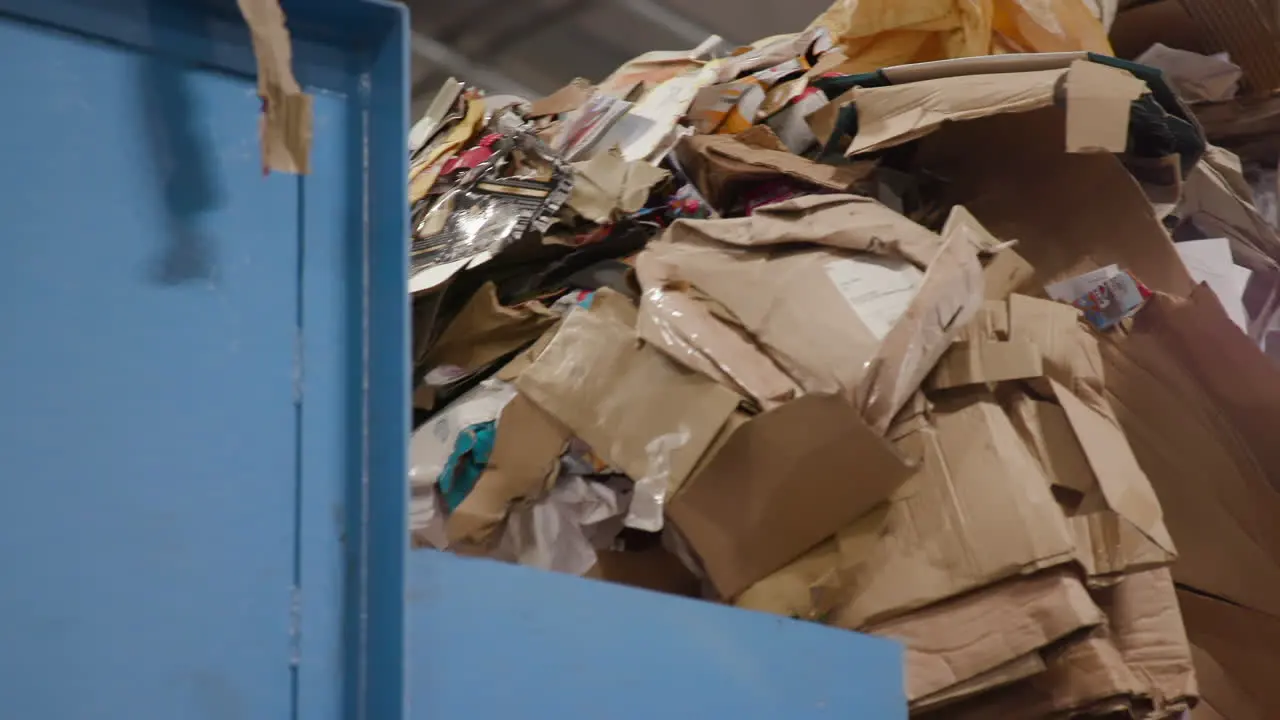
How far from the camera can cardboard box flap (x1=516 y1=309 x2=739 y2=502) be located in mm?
1126

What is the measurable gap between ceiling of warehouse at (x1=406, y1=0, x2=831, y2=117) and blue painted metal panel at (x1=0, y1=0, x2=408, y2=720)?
1.51 meters

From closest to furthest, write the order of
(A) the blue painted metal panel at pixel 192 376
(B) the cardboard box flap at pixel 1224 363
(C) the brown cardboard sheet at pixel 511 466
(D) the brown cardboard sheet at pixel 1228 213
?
(A) the blue painted metal panel at pixel 192 376
(C) the brown cardboard sheet at pixel 511 466
(B) the cardboard box flap at pixel 1224 363
(D) the brown cardboard sheet at pixel 1228 213

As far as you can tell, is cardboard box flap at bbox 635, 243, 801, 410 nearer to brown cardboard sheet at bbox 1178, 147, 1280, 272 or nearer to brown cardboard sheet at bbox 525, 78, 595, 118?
brown cardboard sheet at bbox 525, 78, 595, 118

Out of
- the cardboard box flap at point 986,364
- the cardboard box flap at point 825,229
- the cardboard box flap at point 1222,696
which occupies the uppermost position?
the cardboard box flap at point 825,229

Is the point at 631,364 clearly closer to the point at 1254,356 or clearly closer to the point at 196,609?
the point at 196,609

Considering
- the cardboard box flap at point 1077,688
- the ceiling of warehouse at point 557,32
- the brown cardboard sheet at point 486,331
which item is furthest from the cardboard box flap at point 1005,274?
the ceiling of warehouse at point 557,32

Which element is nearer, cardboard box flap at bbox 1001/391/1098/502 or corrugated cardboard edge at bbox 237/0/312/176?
corrugated cardboard edge at bbox 237/0/312/176

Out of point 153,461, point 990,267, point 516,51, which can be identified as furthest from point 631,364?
point 516,51

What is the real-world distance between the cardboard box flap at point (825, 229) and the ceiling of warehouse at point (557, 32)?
102cm

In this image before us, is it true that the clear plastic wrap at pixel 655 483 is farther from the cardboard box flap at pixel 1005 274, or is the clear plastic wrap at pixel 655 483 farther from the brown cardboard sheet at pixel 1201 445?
the brown cardboard sheet at pixel 1201 445

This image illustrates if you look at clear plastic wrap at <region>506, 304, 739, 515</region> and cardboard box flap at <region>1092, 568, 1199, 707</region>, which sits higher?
clear plastic wrap at <region>506, 304, 739, 515</region>

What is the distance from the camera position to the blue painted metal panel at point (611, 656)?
722 millimetres

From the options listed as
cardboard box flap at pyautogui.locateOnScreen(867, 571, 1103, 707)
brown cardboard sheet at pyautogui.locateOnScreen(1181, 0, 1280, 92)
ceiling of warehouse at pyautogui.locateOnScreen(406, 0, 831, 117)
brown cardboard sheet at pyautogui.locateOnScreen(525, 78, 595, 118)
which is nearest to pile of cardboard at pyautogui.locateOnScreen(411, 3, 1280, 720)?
cardboard box flap at pyautogui.locateOnScreen(867, 571, 1103, 707)

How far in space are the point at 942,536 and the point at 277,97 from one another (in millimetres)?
790
